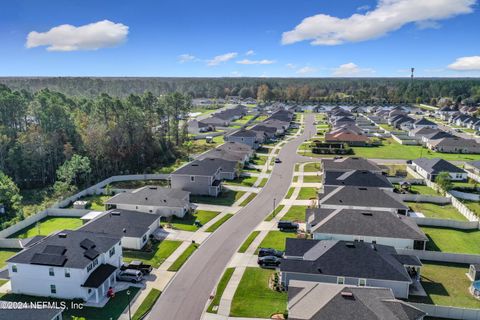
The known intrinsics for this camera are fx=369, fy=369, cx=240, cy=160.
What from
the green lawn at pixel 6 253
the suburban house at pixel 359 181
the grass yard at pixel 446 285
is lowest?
the grass yard at pixel 446 285

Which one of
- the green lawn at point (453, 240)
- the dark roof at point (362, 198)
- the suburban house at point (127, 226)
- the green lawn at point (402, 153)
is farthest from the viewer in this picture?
the green lawn at point (402, 153)

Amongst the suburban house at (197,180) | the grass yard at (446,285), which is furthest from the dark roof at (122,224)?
the grass yard at (446,285)

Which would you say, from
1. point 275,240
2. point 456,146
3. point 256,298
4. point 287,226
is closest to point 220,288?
point 256,298

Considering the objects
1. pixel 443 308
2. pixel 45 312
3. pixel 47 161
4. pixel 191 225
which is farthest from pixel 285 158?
pixel 45 312

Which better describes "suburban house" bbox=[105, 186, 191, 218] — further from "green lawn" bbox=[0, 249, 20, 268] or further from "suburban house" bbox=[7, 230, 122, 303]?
"suburban house" bbox=[7, 230, 122, 303]

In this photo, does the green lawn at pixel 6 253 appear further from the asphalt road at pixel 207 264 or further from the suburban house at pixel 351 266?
the suburban house at pixel 351 266

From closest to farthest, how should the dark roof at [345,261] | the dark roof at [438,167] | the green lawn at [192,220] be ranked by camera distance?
1. the dark roof at [345,261]
2. the green lawn at [192,220]
3. the dark roof at [438,167]

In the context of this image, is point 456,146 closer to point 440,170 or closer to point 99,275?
point 440,170

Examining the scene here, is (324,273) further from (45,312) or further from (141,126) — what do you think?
(141,126)
